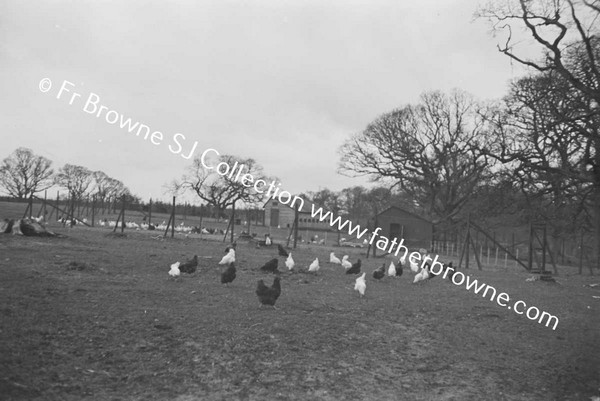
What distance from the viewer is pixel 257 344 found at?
271 inches

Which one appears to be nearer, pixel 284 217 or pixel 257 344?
pixel 257 344

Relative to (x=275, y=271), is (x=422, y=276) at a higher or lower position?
higher

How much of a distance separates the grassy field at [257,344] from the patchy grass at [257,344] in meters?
0.03

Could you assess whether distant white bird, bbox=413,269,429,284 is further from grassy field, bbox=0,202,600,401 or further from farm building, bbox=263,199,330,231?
farm building, bbox=263,199,330,231

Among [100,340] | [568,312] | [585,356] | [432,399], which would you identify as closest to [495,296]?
[568,312]

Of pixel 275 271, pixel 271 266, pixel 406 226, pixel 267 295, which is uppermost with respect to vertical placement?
pixel 406 226

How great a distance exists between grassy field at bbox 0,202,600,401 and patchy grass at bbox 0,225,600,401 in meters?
0.03

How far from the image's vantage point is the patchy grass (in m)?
5.59

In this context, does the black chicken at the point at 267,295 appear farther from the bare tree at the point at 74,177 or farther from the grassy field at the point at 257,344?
the bare tree at the point at 74,177

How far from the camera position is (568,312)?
11.2m

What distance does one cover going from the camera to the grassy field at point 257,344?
5.59 meters

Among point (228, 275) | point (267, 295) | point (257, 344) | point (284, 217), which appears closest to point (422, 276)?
point (228, 275)

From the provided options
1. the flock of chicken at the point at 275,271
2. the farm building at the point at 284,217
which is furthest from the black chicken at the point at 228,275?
the farm building at the point at 284,217

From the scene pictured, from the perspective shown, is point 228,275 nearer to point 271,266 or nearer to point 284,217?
point 271,266
